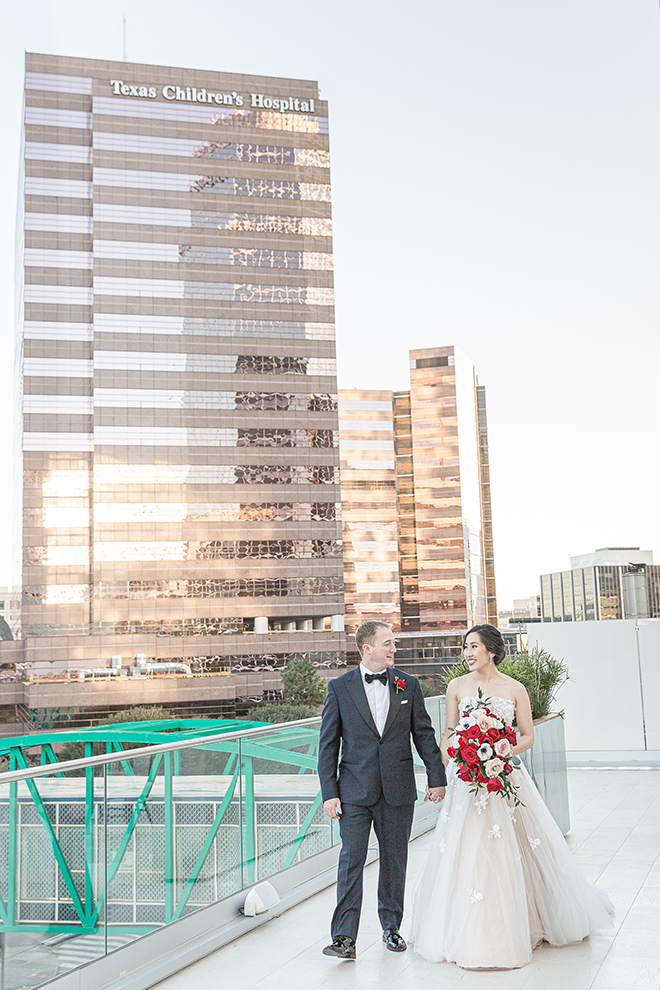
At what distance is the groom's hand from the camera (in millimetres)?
4418

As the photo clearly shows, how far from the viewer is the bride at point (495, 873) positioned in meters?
4.31

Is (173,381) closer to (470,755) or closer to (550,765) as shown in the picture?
(550,765)

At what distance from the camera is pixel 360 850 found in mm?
4461

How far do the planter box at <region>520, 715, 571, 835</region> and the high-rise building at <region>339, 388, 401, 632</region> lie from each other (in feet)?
285

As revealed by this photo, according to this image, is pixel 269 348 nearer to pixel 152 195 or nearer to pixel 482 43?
pixel 152 195

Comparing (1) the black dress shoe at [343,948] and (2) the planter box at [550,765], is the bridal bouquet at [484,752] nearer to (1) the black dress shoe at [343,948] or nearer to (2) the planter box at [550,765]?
(1) the black dress shoe at [343,948]

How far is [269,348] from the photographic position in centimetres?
6431

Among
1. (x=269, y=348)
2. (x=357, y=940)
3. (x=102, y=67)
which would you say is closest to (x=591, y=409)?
(x=269, y=348)

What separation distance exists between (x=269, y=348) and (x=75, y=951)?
61884 millimetres

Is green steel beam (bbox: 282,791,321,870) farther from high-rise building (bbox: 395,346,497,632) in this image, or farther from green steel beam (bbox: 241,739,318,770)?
high-rise building (bbox: 395,346,497,632)

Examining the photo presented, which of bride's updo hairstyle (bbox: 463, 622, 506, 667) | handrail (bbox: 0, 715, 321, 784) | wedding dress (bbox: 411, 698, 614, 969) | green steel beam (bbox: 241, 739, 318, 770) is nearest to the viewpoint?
handrail (bbox: 0, 715, 321, 784)

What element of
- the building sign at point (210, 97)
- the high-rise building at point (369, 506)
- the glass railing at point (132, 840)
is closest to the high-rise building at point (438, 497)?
the high-rise building at point (369, 506)

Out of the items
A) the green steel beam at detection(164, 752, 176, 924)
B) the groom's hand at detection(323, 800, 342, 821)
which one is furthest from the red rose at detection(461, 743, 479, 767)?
the green steel beam at detection(164, 752, 176, 924)

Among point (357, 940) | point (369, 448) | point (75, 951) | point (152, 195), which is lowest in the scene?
point (357, 940)
